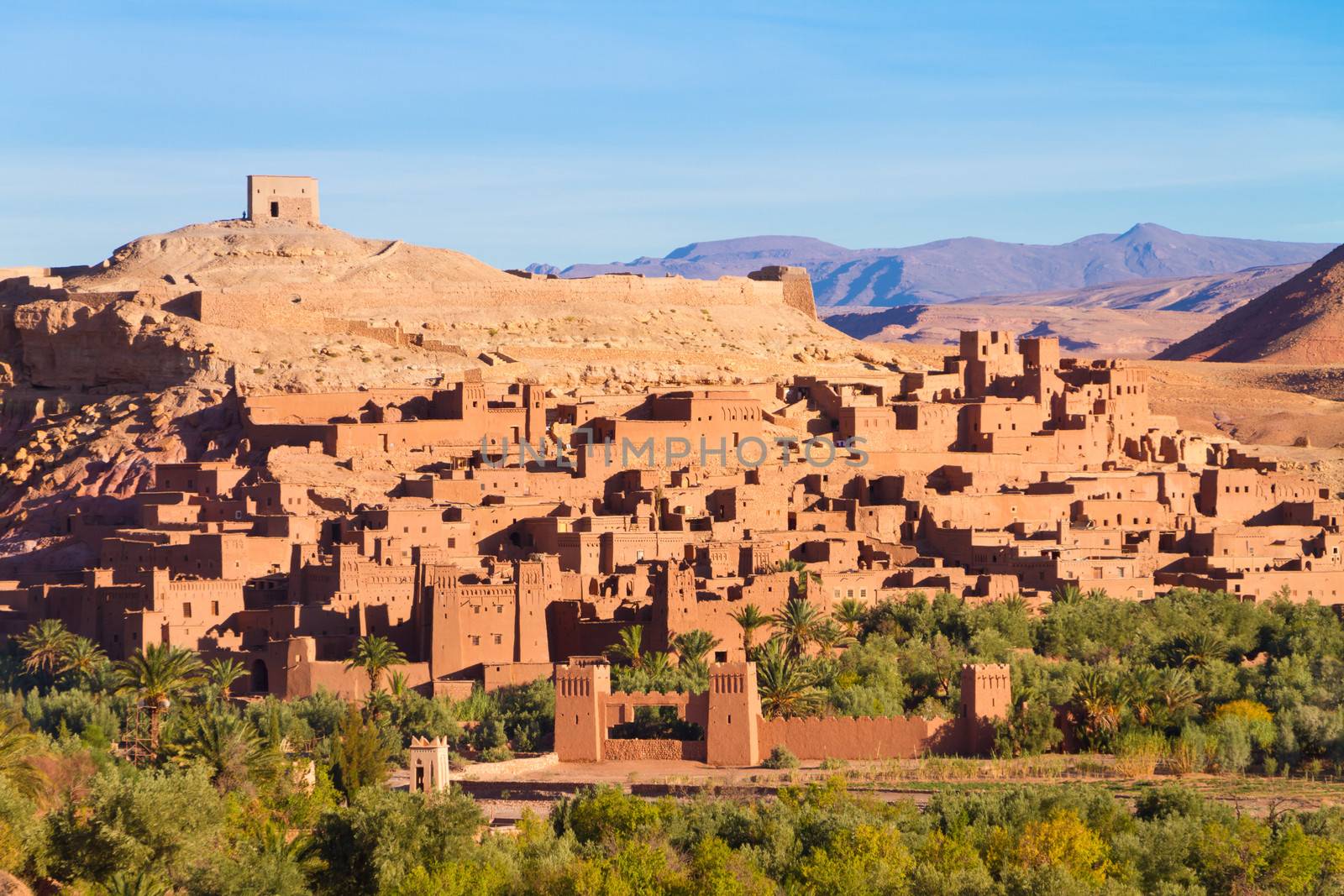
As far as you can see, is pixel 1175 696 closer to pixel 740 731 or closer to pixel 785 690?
pixel 785 690

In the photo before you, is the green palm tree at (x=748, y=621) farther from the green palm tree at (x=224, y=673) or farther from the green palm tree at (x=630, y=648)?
the green palm tree at (x=224, y=673)

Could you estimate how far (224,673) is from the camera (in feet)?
149

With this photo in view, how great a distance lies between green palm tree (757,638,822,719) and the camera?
1745 inches

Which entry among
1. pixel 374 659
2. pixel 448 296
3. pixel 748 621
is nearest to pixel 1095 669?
pixel 748 621

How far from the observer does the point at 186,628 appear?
47.7m

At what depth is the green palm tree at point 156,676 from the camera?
43.8 meters

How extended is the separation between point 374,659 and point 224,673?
8.23 ft

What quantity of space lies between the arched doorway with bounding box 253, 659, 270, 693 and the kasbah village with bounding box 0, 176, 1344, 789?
51 millimetres

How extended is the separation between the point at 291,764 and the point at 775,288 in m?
40.9

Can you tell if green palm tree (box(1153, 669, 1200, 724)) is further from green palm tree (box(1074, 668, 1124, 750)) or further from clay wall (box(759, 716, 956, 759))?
clay wall (box(759, 716, 956, 759))

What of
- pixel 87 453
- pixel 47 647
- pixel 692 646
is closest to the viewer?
pixel 692 646

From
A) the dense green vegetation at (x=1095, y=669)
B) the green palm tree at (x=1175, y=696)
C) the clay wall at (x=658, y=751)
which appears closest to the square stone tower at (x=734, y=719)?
the clay wall at (x=658, y=751)

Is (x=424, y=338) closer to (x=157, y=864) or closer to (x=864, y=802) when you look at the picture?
(x=864, y=802)

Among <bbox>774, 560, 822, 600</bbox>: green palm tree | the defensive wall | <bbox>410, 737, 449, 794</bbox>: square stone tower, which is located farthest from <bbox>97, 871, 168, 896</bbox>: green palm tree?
<bbox>774, 560, 822, 600</bbox>: green palm tree
